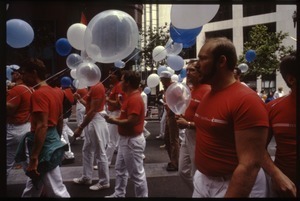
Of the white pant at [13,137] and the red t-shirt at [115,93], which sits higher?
the red t-shirt at [115,93]

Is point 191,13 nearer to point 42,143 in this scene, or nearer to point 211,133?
point 211,133

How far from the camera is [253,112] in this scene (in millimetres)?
2246

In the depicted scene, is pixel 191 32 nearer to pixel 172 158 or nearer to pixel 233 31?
pixel 172 158

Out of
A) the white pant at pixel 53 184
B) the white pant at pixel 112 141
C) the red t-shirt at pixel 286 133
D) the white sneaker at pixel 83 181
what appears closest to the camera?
the red t-shirt at pixel 286 133

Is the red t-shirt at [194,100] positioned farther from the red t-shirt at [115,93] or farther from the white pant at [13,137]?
the red t-shirt at [115,93]

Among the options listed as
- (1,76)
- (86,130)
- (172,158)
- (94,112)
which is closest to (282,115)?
(1,76)

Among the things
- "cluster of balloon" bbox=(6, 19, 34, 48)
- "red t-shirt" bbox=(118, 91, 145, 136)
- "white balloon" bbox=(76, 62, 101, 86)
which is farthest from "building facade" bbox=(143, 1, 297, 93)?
"cluster of balloon" bbox=(6, 19, 34, 48)

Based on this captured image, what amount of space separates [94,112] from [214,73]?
133 inches

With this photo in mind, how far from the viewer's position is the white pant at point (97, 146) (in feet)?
19.2

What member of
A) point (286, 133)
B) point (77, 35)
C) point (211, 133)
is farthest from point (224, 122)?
point (77, 35)

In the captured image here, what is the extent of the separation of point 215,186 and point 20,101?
3.24 metres

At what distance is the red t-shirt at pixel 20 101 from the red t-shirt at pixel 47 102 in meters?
0.86

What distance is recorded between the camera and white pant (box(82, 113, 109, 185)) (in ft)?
19.2

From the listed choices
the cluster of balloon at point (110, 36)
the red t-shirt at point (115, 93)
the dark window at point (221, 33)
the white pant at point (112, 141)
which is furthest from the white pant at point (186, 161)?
the dark window at point (221, 33)
